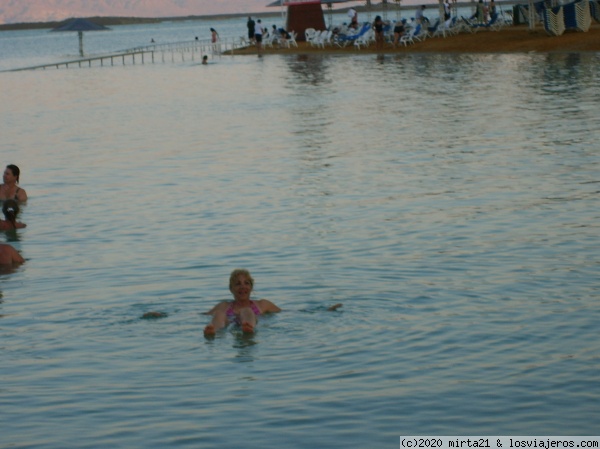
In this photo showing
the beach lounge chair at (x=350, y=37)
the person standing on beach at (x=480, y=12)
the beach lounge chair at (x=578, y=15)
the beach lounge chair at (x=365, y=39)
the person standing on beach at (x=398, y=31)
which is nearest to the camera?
the beach lounge chair at (x=578, y=15)

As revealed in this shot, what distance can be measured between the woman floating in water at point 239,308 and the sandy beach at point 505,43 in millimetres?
35714

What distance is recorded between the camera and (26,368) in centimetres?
998

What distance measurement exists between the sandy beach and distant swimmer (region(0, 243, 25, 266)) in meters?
33.7

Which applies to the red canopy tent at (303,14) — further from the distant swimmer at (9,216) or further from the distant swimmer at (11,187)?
the distant swimmer at (9,216)

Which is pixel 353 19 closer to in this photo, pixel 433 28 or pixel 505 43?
pixel 433 28

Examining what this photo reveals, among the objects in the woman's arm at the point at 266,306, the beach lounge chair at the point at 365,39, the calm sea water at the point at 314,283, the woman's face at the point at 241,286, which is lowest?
the calm sea water at the point at 314,283

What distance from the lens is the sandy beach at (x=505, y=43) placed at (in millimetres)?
45844

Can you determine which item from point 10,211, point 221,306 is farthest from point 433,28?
point 221,306

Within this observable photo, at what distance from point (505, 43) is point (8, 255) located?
1535 inches

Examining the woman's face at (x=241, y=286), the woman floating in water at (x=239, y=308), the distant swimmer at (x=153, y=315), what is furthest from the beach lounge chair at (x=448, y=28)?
the woman's face at (x=241, y=286)

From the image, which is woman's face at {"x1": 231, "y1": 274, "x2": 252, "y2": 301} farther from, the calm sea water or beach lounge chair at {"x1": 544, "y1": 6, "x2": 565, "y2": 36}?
beach lounge chair at {"x1": 544, "y1": 6, "x2": 565, "y2": 36}

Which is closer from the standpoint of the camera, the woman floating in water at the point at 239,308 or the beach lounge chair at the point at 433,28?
the woman floating in water at the point at 239,308

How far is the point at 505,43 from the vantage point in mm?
50406

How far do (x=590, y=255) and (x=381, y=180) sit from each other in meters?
6.65
